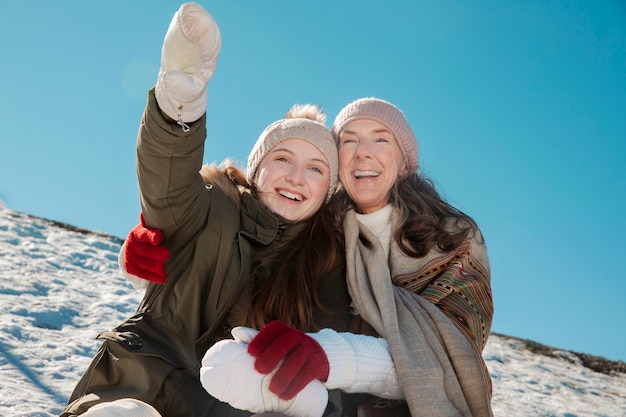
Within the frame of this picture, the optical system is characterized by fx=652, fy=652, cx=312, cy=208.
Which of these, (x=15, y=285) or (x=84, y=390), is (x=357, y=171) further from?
(x=15, y=285)

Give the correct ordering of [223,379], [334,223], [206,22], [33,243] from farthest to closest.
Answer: [33,243] < [334,223] < [206,22] < [223,379]

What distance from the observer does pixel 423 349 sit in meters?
2.37

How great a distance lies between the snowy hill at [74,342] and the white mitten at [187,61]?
6.42 feet

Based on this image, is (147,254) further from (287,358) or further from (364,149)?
(364,149)

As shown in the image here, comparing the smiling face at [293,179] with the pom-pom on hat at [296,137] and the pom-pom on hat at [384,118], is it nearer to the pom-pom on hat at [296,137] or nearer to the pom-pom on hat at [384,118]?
the pom-pom on hat at [296,137]

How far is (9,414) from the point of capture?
3.17 meters

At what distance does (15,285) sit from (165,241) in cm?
370

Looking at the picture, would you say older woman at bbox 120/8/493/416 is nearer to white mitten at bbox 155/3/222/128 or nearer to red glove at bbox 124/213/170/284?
red glove at bbox 124/213/170/284

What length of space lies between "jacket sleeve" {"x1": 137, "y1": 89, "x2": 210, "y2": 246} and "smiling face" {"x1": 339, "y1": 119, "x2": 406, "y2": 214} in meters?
0.84

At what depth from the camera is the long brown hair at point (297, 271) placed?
2621 mm

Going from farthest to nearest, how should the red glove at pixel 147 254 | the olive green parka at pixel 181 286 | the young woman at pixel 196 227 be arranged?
the red glove at pixel 147 254
the olive green parka at pixel 181 286
the young woman at pixel 196 227

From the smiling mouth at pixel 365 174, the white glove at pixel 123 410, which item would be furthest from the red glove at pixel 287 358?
the smiling mouth at pixel 365 174

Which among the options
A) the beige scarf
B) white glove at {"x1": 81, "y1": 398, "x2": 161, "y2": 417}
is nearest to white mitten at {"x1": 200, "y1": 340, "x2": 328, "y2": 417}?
white glove at {"x1": 81, "y1": 398, "x2": 161, "y2": 417}

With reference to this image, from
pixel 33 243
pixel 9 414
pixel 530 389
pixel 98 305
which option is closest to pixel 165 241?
pixel 9 414
